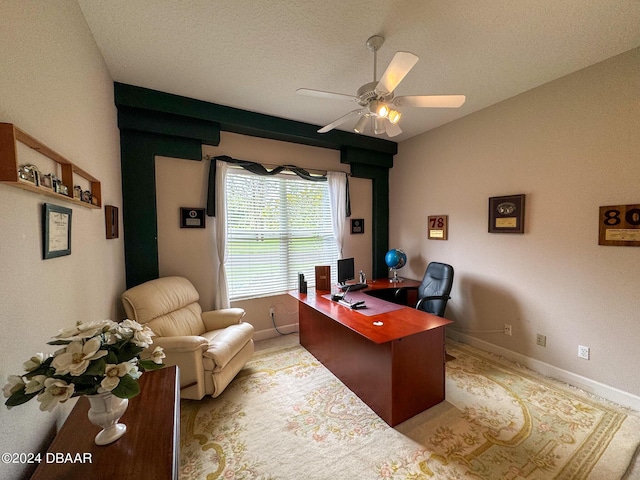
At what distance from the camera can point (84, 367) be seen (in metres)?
0.79

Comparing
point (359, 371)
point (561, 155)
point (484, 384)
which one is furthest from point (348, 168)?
point (484, 384)

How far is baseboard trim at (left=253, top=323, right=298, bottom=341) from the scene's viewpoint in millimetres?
3333

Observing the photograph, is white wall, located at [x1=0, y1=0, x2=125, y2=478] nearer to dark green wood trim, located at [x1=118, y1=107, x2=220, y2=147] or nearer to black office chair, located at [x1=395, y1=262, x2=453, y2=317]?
dark green wood trim, located at [x1=118, y1=107, x2=220, y2=147]

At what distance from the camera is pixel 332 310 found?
241 centimetres

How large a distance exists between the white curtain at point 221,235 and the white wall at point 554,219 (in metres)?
2.81

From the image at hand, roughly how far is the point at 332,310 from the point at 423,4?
235cm

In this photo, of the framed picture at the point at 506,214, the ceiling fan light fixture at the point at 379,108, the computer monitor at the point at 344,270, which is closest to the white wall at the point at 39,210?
the ceiling fan light fixture at the point at 379,108

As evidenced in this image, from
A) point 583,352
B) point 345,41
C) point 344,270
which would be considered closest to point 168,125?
point 345,41

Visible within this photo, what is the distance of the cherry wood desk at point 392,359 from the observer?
185cm

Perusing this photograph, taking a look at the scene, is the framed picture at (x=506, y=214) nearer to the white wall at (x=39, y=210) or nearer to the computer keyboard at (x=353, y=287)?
the computer keyboard at (x=353, y=287)

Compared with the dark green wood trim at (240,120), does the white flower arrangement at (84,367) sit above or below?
below

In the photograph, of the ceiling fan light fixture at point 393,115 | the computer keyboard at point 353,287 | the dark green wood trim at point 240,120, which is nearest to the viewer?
the ceiling fan light fixture at point 393,115

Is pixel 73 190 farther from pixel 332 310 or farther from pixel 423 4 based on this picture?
pixel 423 4

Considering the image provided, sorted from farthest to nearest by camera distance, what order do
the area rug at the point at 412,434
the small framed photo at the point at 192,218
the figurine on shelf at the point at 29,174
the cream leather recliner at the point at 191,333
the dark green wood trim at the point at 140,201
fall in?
1. the small framed photo at the point at 192,218
2. the dark green wood trim at the point at 140,201
3. the cream leather recliner at the point at 191,333
4. the area rug at the point at 412,434
5. the figurine on shelf at the point at 29,174
